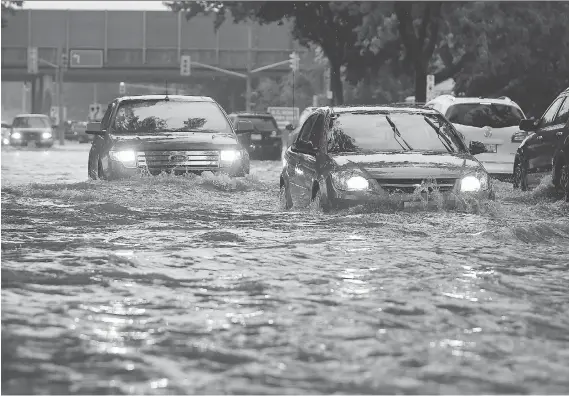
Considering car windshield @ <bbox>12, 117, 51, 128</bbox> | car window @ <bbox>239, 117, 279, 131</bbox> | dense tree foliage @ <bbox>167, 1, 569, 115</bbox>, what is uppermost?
dense tree foliage @ <bbox>167, 1, 569, 115</bbox>

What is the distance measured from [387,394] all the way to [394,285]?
353cm

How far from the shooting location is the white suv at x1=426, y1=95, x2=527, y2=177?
81.4ft

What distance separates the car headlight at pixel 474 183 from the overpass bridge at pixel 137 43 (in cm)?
7701

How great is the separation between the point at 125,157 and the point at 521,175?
6.30 metres

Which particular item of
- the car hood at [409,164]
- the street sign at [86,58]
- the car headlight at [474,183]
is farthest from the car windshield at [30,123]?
the car headlight at [474,183]

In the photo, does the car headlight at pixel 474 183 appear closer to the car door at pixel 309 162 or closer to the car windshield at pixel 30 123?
the car door at pixel 309 162

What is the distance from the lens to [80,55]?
92.8 metres

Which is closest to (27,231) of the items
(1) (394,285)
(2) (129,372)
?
(1) (394,285)

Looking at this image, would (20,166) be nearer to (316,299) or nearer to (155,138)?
(155,138)

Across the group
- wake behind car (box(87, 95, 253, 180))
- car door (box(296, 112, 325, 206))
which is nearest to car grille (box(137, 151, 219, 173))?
wake behind car (box(87, 95, 253, 180))

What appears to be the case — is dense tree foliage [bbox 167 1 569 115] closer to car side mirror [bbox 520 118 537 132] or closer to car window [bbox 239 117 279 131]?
car window [bbox 239 117 279 131]

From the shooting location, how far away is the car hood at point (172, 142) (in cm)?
1883

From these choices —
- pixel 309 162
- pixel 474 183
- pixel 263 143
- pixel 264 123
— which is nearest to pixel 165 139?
pixel 309 162

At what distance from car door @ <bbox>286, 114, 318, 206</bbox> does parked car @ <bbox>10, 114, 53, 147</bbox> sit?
44.1 m
